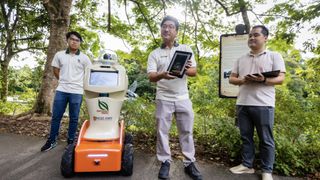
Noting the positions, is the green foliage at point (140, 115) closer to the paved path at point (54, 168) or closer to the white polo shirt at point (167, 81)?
the paved path at point (54, 168)

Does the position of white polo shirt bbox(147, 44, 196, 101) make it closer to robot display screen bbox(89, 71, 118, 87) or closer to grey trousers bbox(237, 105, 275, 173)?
robot display screen bbox(89, 71, 118, 87)

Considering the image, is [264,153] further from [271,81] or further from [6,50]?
[6,50]

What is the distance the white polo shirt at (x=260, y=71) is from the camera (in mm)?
3381

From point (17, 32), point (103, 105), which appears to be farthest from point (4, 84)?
point (103, 105)

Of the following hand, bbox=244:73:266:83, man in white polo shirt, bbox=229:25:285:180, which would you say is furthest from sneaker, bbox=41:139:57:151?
hand, bbox=244:73:266:83

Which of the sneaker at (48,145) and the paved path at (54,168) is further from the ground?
the sneaker at (48,145)

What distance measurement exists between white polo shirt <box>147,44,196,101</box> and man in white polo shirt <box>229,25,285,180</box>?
681mm

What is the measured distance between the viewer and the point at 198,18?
23.9ft

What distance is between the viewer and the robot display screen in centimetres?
360

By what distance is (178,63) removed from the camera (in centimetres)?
322

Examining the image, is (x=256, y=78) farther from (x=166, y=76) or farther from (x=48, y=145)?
(x=48, y=145)

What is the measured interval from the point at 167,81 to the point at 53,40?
14.6ft

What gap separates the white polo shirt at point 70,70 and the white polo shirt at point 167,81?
1378 millimetres

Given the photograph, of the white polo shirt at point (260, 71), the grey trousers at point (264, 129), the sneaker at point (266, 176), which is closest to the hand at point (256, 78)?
the white polo shirt at point (260, 71)
